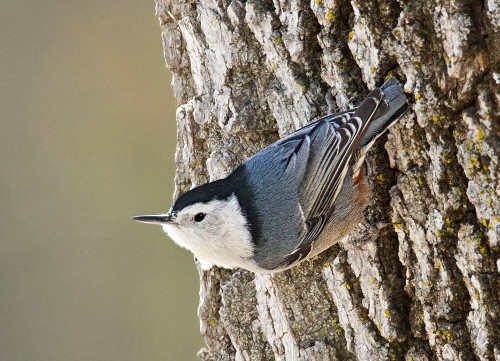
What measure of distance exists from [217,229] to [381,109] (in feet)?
2.53

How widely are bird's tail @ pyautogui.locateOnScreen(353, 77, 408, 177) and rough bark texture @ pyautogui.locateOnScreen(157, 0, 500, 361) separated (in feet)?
0.12

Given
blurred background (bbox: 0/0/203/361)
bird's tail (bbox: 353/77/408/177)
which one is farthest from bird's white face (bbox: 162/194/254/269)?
blurred background (bbox: 0/0/203/361)

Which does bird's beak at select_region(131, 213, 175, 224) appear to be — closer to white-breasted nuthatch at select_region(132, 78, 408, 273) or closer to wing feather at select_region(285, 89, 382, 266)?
white-breasted nuthatch at select_region(132, 78, 408, 273)

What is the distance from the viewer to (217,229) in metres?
2.68

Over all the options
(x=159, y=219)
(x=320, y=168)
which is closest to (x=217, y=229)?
(x=159, y=219)

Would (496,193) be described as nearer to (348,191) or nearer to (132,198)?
(348,191)

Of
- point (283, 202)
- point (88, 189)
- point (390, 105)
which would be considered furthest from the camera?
point (88, 189)

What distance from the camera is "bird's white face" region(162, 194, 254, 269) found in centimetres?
265

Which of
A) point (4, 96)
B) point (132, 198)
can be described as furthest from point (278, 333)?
point (4, 96)

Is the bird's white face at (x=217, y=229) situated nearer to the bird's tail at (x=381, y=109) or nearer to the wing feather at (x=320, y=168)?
the wing feather at (x=320, y=168)

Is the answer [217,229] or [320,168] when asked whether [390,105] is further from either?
[217,229]

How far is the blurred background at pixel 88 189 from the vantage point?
485 cm

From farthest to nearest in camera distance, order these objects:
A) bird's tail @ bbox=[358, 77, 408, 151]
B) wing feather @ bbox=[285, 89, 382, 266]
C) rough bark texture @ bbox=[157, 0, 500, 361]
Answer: wing feather @ bbox=[285, 89, 382, 266] < bird's tail @ bbox=[358, 77, 408, 151] < rough bark texture @ bbox=[157, 0, 500, 361]

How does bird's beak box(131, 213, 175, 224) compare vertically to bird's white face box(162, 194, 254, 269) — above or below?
above
